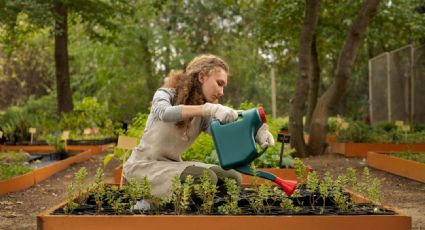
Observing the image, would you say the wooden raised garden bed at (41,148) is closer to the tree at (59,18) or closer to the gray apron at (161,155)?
the tree at (59,18)

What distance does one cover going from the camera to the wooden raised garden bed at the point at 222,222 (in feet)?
12.8

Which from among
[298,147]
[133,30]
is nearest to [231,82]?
[133,30]

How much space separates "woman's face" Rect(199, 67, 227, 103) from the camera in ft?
14.5

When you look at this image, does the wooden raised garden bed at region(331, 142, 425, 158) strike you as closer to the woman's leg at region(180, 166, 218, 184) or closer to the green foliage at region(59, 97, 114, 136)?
the green foliage at region(59, 97, 114, 136)

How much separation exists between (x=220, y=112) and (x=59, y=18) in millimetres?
11244

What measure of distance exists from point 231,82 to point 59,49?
44.7ft

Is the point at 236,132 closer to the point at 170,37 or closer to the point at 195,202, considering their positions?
the point at 195,202

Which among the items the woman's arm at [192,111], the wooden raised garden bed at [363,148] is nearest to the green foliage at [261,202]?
the woman's arm at [192,111]

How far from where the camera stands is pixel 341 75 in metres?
12.8

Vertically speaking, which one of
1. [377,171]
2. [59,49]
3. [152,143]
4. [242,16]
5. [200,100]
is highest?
[242,16]

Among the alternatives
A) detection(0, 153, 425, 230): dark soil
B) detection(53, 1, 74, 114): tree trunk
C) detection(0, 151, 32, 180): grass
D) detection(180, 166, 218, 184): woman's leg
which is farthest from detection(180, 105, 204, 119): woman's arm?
detection(53, 1, 74, 114): tree trunk

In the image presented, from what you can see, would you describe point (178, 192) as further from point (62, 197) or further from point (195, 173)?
point (62, 197)

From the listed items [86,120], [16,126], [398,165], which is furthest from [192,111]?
[86,120]

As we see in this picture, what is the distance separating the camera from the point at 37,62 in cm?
3052
